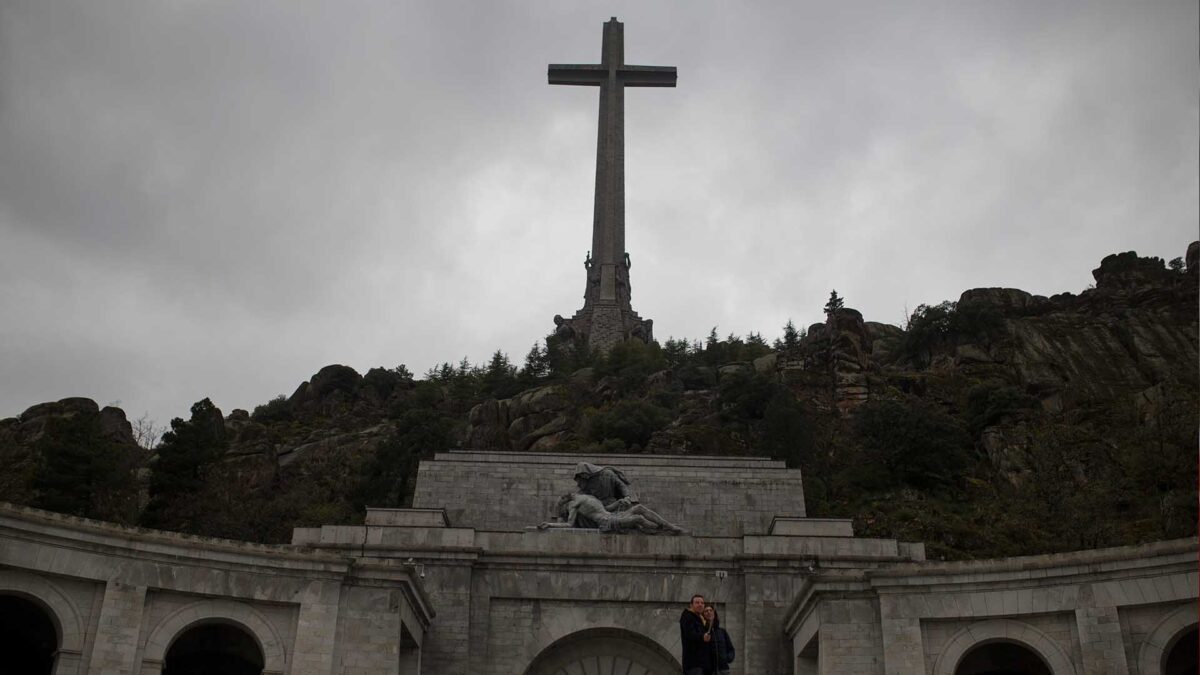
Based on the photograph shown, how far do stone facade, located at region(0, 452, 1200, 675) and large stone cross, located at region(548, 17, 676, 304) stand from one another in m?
55.5

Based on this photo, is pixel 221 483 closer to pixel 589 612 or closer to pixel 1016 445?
pixel 589 612

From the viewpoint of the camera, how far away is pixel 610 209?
91.8m

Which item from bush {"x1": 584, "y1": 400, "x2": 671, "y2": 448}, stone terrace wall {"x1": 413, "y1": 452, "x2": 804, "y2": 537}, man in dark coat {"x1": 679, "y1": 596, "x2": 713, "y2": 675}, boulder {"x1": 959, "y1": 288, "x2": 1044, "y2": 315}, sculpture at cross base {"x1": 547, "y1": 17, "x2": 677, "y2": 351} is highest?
sculpture at cross base {"x1": 547, "y1": 17, "x2": 677, "y2": 351}

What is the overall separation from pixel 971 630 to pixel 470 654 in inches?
511

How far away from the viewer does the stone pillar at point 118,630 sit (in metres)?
26.7

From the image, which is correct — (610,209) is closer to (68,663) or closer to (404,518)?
(404,518)

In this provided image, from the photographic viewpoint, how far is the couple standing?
17141 millimetres

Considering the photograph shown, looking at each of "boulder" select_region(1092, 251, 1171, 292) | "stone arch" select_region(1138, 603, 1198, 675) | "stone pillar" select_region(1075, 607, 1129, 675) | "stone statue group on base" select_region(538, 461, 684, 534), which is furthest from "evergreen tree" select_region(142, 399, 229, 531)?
"boulder" select_region(1092, 251, 1171, 292)

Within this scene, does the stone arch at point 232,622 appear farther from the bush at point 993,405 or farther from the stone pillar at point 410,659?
the bush at point 993,405

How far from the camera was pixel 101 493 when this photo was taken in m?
49.9

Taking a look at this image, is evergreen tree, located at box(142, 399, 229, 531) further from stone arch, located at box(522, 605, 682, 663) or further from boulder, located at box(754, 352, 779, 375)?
boulder, located at box(754, 352, 779, 375)

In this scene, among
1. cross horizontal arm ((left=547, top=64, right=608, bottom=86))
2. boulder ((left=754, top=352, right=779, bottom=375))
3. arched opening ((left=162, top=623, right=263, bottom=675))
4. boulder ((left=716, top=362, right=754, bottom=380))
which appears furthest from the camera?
cross horizontal arm ((left=547, top=64, right=608, bottom=86))

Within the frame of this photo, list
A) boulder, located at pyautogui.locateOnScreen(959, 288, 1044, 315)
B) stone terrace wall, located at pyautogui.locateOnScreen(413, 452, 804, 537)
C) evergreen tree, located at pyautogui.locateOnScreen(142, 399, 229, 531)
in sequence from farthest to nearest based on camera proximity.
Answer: boulder, located at pyautogui.locateOnScreen(959, 288, 1044, 315) → evergreen tree, located at pyautogui.locateOnScreen(142, 399, 229, 531) → stone terrace wall, located at pyautogui.locateOnScreen(413, 452, 804, 537)

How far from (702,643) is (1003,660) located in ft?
48.4
